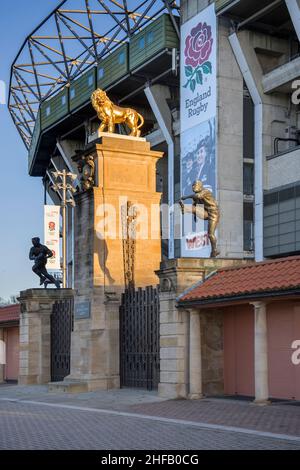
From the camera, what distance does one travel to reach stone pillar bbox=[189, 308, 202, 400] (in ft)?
69.5

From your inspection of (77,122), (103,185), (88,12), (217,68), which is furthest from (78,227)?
(77,122)

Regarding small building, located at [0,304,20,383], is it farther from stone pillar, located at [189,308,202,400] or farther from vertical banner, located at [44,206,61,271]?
vertical banner, located at [44,206,61,271]

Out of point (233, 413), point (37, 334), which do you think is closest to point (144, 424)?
point (233, 413)

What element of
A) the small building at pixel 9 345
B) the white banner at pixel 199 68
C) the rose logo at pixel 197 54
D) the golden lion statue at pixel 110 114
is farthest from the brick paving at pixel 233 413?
the rose logo at pixel 197 54

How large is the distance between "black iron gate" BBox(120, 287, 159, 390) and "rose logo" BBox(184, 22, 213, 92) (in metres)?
24.7

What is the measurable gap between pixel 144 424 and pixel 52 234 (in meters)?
45.9

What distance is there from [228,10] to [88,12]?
15.9m

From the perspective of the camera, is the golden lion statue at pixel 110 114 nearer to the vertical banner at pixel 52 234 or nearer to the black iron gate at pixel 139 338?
the black iron gate at pixel 139 338

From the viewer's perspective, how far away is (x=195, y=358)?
21.2 meters

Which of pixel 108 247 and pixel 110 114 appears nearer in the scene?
pixel 108 247

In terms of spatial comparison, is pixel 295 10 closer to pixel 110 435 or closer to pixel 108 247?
pixel 108 247

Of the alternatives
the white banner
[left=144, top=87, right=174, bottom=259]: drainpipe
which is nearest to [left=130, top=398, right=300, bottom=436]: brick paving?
the white banner

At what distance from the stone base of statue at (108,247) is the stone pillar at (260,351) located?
681 cm
